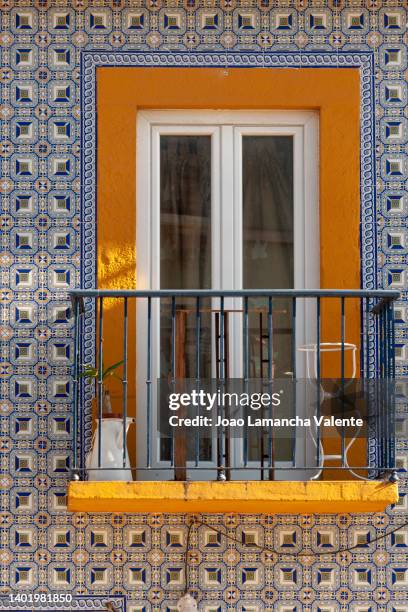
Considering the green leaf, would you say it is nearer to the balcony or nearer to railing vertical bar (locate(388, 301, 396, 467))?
the balcony

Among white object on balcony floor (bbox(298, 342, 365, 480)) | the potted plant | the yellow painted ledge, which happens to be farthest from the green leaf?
white object on balcony floor (bbox(298, 342, 365, 480))

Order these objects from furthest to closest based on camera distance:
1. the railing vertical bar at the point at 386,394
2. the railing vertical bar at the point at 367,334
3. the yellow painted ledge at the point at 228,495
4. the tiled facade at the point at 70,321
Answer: the railing vertical bar at the point at 367,334 → the tiled facade at the point at 70,321 → the railing vertical bar at the point at 386,394 → the yellow painted ledge at the point at 228,495

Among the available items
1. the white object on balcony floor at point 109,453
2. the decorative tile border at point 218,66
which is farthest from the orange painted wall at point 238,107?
the white object on balcony floor at point 109,453

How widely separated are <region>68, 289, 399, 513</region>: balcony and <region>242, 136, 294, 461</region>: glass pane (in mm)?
22

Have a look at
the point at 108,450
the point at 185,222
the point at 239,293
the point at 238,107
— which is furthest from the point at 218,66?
the point at 108,450

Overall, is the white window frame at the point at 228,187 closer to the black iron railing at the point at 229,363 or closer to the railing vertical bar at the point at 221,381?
the black iron railing at the point at 229,363

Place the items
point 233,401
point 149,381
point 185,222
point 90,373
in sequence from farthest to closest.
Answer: point 185,222 < point 90,373 < point 233,401 < point 149,381

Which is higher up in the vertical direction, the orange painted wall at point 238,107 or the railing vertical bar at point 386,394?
the orange painted wall at point 238,107

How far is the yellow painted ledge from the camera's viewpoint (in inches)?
305

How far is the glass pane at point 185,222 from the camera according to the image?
8719 millimetres

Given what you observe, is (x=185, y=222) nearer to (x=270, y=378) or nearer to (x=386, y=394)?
(x=270, y=378)

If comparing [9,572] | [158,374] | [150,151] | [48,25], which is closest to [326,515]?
[158,374]

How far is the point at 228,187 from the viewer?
8.76 meters

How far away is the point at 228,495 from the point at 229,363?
1.08 meters
